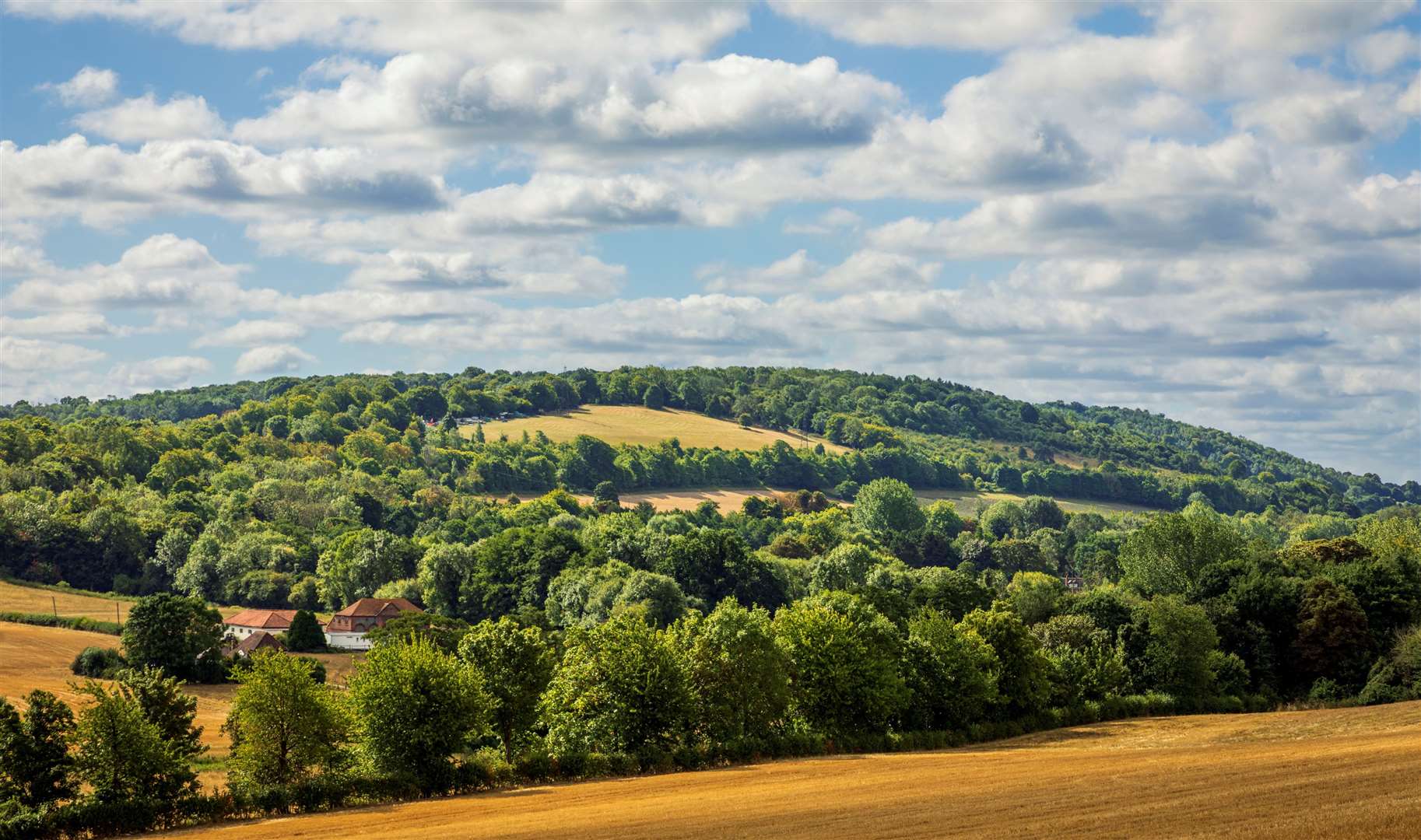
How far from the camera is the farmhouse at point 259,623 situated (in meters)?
143

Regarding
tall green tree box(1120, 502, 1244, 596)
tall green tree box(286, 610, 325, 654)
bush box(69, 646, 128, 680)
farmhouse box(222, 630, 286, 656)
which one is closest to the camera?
bush box(69, 646, 128, 680)

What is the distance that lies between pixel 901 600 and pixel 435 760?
6226cm

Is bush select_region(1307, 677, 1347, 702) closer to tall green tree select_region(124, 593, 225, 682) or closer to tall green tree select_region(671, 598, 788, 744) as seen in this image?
tall green tree select_region(671, 598, 788, 744)

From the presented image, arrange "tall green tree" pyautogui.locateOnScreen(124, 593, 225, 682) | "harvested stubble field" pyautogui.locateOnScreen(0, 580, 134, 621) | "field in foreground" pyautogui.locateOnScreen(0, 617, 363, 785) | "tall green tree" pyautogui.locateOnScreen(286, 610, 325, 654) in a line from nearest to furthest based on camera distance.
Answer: "field in foreground" pyautogui.locateOnScreen(0, 617, 363, 785) → "tall green tree" pyautogui.locateOnScreen(124, 593, 225, 682) → "tall green tree" pyautogui.locateOnScreen(286, 610, 325, 654) → "harvested stubble field" pyautogui.locateOnScreen(0, 580, 134, 621)

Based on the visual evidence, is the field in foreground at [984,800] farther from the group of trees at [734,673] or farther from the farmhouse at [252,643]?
the farmhouse at [252,643]

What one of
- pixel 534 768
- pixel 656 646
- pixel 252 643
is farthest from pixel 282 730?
pixel 252 643

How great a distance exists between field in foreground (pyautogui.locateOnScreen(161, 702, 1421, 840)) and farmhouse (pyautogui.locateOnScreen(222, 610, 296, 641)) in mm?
91393

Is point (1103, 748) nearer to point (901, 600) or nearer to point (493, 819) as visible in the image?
point (493, 819)

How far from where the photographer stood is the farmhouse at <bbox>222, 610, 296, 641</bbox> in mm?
142875

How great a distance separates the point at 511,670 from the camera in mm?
67000

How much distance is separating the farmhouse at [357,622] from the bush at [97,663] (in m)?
29.5

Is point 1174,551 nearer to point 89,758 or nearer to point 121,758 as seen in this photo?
point 121,758

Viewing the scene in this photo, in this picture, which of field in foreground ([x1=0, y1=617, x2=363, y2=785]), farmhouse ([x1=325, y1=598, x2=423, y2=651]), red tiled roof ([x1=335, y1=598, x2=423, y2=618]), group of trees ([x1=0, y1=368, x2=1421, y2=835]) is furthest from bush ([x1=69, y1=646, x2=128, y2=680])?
red tiled roof ([x1=335, y1=598, x2=423, y2=618])

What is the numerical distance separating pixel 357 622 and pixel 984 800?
107319mm
